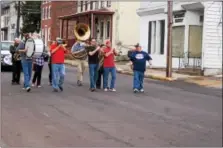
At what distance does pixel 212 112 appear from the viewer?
12.8 metres

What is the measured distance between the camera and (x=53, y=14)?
193ft

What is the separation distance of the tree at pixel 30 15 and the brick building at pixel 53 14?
5107 mm

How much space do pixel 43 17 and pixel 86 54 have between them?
46.1 meters

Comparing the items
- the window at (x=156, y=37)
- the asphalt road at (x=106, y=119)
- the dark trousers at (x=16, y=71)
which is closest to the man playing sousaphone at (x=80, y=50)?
the asphalt road at (x=106, y=119)

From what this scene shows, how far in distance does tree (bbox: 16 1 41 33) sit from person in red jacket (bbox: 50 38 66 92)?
51.1 meters

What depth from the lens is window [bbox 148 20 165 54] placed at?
32.6 meters

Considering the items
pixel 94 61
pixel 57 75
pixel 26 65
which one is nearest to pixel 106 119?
pixel 57 75

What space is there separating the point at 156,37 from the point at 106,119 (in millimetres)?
22946

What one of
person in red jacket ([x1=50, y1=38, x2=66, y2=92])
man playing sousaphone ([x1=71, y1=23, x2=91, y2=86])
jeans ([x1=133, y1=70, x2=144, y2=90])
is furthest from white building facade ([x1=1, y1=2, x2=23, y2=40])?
person in red jacket ([x1=50, y1=38, x2=66, y2=92])

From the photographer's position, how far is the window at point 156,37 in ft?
107

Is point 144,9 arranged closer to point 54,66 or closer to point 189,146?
point 54,66

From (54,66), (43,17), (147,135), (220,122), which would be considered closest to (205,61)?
(54,66)

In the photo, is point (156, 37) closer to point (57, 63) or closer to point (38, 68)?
point (38, 68)

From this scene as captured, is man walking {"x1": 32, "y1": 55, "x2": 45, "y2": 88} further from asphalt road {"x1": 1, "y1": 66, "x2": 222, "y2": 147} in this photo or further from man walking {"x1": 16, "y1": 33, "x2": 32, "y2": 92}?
man walking {"x1": 16, "y1": 33, "x2": 32, "y2": 92}
